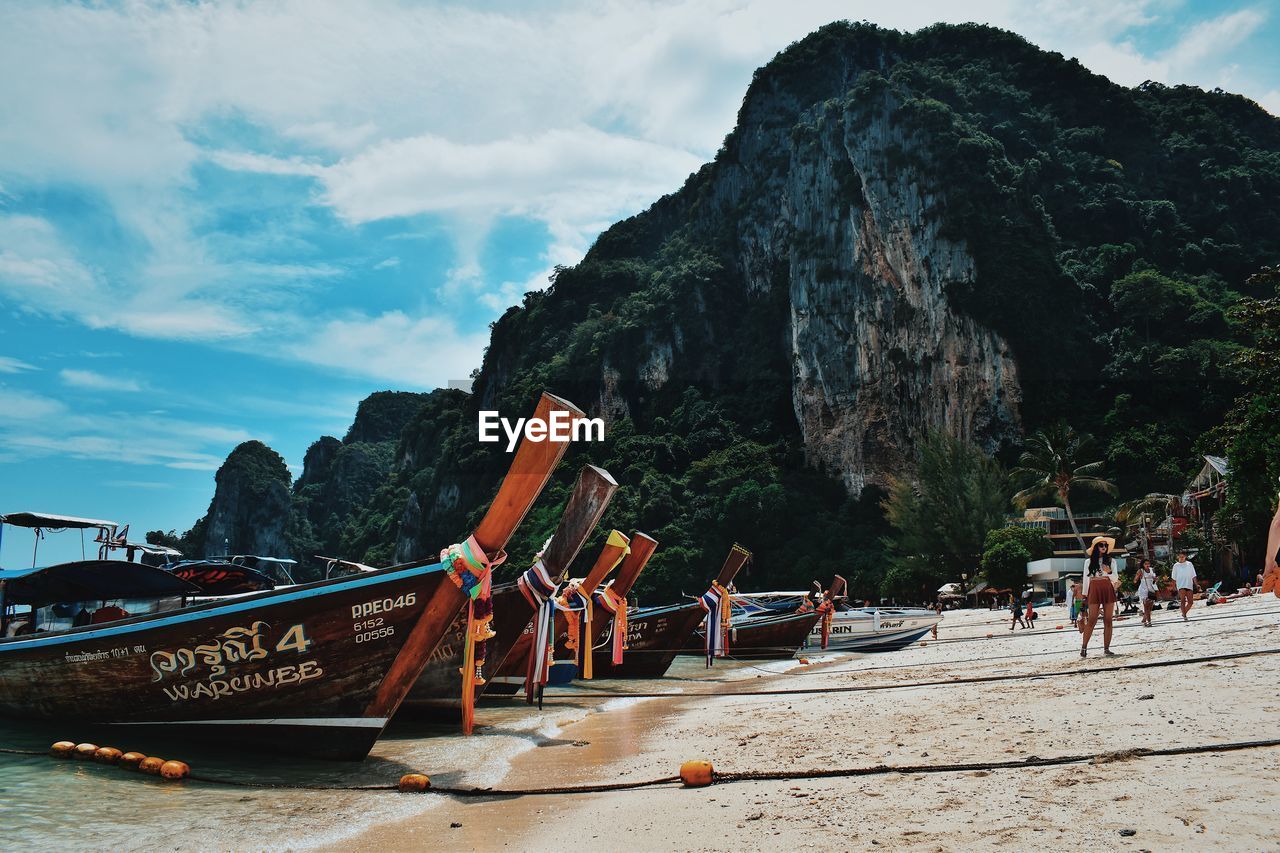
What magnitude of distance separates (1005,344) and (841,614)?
3647cm

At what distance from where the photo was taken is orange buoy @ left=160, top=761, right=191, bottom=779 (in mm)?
7168

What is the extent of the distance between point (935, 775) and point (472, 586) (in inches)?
155

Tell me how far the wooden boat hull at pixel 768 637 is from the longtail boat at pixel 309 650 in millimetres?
14635

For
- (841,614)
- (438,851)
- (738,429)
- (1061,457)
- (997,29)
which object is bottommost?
(841,614)

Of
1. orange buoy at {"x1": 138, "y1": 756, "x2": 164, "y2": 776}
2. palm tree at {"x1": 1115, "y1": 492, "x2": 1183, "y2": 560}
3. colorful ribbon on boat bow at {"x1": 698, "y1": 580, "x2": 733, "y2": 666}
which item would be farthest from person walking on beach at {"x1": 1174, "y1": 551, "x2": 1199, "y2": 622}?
palm tree at {"x1": 1115, "y1": 492, "x2": 1183, "y2": 560}

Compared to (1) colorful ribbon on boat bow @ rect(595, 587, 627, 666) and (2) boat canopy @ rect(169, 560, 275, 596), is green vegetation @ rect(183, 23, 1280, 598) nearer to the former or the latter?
(1) colorful ribbon on boat bow @ rect(595, 587, 627, 666)

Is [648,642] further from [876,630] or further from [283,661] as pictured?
[876,630]

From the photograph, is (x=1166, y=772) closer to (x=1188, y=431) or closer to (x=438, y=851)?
(x=438, y=851)

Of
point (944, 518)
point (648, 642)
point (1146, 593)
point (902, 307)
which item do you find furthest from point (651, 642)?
point (902, 307)

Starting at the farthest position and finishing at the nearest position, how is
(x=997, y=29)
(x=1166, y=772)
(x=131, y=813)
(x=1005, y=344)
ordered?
(x=997, y=29), (x=1005, y=344), (x=131, y=813), (x=1166, y=772)

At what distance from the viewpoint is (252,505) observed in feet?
460

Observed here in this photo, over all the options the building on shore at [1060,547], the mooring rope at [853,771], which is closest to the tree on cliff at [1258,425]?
the building on shore at [1060,547]

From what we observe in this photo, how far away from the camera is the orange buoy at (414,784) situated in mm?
6387

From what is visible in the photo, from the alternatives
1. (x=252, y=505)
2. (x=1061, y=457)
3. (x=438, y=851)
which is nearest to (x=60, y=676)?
(x=438, y=851)
